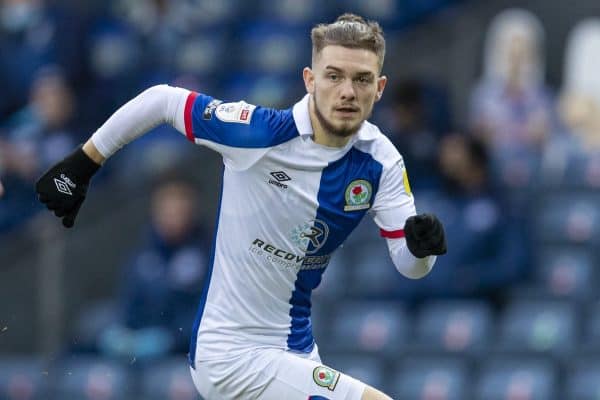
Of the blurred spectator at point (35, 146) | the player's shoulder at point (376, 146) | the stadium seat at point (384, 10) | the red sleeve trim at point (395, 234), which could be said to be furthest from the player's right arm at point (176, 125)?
the stadium seat at point (384, 10)

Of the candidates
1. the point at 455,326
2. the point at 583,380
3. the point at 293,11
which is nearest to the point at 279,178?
the point at 583,380

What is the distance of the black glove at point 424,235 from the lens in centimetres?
646

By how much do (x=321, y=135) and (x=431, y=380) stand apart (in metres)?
3.84

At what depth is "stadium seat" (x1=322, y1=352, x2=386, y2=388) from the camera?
1042 centimetres

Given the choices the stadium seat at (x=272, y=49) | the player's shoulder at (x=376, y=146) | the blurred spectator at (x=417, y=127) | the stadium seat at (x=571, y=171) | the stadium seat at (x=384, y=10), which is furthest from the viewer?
the stadium seat at (x=272, y=49)

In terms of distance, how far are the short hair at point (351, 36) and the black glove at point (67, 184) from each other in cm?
108

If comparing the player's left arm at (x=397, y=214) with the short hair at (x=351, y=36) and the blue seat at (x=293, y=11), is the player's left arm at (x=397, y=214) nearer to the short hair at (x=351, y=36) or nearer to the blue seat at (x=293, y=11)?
the short hair at (x=351, y=36)

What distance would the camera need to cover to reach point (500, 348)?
33.7 feet

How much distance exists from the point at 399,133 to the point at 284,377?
4311 mm

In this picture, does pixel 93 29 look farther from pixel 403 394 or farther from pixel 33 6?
pixel 403 394

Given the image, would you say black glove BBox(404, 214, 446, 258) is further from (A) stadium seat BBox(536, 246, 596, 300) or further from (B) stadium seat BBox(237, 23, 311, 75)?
(B) stadium seat BBox(237, 23, 311, 75)

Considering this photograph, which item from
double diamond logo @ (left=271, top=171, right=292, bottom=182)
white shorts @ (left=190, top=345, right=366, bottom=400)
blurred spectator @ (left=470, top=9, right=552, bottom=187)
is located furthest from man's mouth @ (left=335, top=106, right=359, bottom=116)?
blurred spectator @ (left=470, top=9, right=552, bottom=187)

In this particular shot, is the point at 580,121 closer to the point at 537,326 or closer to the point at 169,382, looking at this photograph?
the point at 537,326

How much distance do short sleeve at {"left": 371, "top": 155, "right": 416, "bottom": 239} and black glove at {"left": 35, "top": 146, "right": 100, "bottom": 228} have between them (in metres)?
1.21
